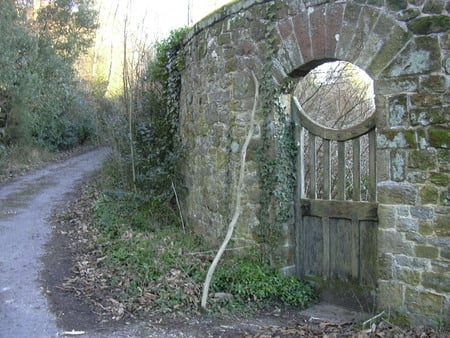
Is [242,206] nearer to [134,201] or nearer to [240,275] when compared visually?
[240,275]

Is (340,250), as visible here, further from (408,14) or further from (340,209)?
(408,14)

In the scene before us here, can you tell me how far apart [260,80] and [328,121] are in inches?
124

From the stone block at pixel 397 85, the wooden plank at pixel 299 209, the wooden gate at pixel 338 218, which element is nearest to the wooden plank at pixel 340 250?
the wooden gate at pixel 338 218

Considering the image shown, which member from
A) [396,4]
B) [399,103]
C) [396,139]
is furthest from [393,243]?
[396,4]

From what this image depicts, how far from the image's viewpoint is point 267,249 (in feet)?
20.4

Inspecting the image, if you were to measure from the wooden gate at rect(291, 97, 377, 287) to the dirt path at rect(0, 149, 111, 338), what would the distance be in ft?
10.2

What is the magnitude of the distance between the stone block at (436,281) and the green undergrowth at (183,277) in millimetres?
1536

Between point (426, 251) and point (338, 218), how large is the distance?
121 cm

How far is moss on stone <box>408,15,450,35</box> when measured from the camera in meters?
4.62

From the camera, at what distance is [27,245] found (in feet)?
26.0

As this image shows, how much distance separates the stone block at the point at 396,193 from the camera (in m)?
4.84

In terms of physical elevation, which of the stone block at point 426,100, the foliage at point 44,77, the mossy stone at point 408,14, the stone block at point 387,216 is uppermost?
the foliage at point 44,77

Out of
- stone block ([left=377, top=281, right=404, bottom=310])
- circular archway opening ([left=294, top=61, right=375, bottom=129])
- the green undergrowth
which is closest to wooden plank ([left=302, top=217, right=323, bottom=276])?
the green undergrowth

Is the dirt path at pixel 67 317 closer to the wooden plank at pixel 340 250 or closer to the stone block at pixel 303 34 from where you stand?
the wooden plank at pixel 340 250
